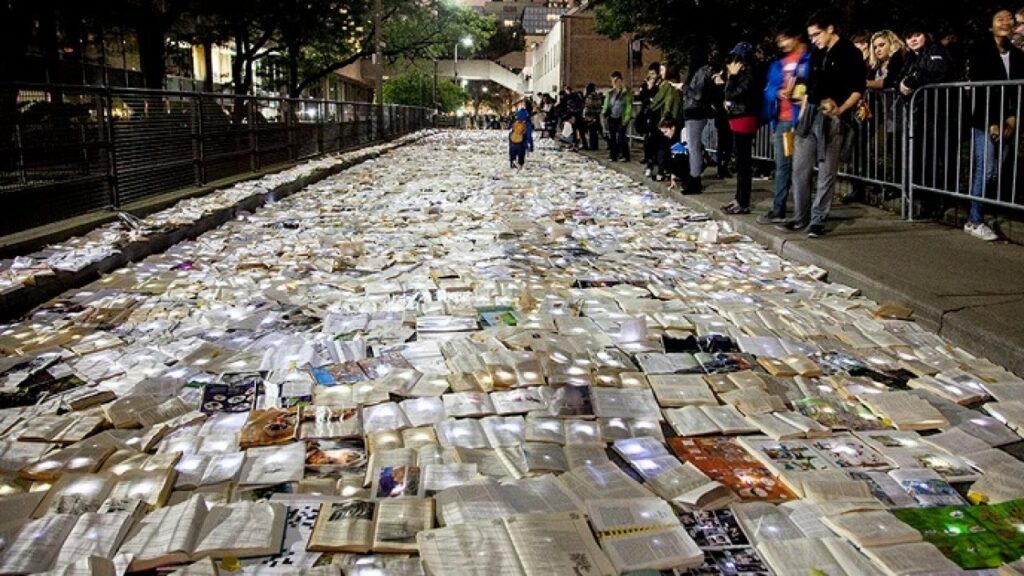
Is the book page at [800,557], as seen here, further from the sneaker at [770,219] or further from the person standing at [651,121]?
the person standing at [651,121]

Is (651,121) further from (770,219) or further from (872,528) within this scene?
(872,528)

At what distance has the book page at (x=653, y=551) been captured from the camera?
7.66 ft

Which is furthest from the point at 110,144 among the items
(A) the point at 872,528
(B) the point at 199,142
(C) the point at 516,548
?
(A) the point at 872,528

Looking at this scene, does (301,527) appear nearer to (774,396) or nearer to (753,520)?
(753,520)

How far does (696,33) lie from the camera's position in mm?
16391

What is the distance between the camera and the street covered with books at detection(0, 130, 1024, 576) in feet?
7.90

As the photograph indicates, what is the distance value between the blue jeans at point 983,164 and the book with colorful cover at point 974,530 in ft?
15.7

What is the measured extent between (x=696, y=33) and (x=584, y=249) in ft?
33.5

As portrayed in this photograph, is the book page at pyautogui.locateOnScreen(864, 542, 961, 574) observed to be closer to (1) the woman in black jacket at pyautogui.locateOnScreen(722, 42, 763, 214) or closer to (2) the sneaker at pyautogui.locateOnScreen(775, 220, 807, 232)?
(2) the sneaker at pyautogui.locateOnScreen(775, 220, 807, 232)

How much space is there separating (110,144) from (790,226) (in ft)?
21.2

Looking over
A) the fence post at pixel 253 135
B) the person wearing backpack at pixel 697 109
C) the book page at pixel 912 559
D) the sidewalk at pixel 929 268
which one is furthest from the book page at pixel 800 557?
the fence post at pixel 253 135

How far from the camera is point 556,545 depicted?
2.37 m

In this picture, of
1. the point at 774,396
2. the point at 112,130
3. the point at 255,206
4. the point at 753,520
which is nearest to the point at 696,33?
the point at 255,206

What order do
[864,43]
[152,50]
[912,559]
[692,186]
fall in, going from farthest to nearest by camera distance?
Result: 1. [152,50]
2. [692,186]
3. [864,43]
4. [912,559]
